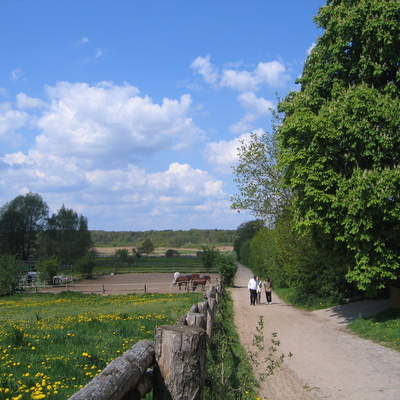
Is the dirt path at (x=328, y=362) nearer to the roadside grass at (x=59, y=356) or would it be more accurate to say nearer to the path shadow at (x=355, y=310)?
the path shadow at (x=355, y=310)

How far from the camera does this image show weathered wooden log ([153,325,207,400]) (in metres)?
3.48

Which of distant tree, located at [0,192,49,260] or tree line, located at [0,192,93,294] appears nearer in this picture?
tree line, located at [0,192,93,294]

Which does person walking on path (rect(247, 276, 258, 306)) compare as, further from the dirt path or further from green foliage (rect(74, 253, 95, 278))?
green foliage (rect(74, 253, 95, 278))

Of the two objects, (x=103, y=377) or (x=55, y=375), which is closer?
(x=103, y=377)

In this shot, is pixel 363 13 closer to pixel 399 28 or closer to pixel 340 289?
pixel 399 28

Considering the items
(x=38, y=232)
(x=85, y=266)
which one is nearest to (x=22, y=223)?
(x=38, y=232)

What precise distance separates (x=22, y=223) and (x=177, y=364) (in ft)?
307

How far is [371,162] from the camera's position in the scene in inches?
546

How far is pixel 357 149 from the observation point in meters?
13.9

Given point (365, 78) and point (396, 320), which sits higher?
point (365, 78)

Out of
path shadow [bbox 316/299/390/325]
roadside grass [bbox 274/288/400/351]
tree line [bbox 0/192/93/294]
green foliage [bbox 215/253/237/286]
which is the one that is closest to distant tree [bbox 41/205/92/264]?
tree line [bbox 0/192/93/294]

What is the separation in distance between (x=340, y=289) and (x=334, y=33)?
40.5 feet

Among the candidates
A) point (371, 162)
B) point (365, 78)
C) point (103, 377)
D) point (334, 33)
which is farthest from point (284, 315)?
point (103, 377)

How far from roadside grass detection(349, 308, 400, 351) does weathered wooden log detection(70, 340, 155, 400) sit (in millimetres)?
9864
